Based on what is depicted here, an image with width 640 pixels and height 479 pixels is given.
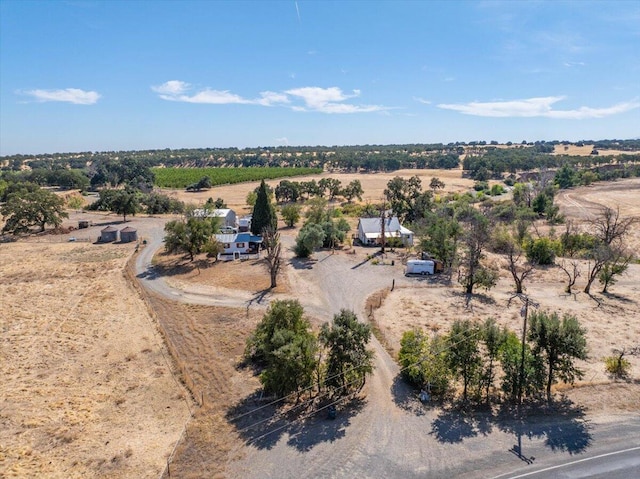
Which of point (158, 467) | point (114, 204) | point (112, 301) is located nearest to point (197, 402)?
point (158, 467)

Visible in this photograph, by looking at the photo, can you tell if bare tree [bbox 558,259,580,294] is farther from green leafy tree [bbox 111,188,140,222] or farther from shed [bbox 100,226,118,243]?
green leafy tree [bbox 111,188,140,222]

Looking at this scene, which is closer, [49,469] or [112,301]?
[49,469]

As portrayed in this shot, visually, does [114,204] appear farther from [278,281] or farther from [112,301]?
[278,281]

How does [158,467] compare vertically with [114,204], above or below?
below

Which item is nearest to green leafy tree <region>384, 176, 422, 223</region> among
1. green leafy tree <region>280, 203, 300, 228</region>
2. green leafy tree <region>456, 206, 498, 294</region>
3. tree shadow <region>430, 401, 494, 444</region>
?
green leafy tree <region>280, 203, 300, 228</region>

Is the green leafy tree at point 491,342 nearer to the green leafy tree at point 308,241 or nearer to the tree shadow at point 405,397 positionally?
the tree shadow at point 405,397

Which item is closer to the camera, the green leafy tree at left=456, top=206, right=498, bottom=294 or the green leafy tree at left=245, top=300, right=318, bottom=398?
the green leafy tree at left=245, top=300, right=318, bottom=398
